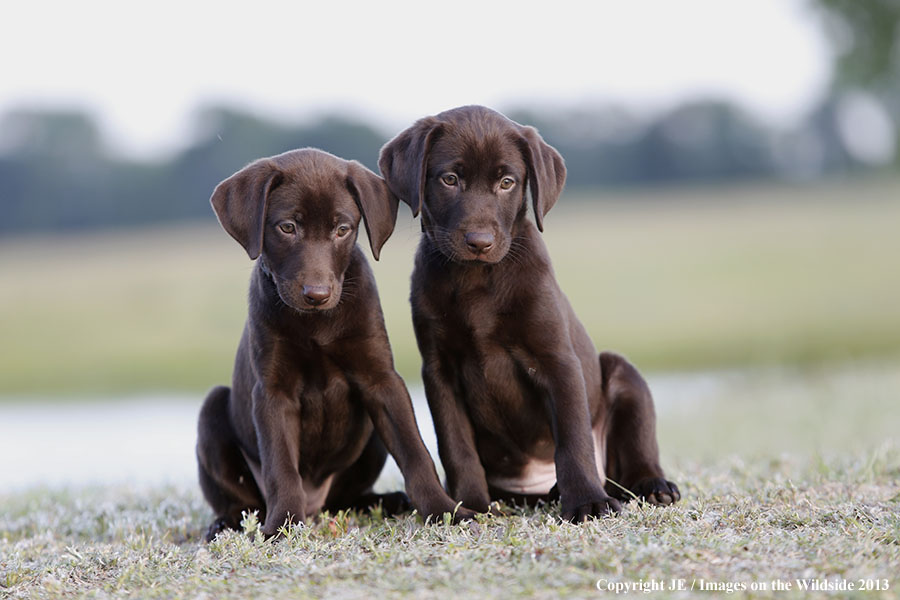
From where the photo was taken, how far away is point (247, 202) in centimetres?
532

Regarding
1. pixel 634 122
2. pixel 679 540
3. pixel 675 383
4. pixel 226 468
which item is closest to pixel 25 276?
pixel 675 383

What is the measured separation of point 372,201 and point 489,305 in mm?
821

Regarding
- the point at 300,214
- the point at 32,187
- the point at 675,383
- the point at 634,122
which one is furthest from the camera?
the point at 634,122

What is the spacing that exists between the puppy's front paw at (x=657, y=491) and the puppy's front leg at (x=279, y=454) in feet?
5.91

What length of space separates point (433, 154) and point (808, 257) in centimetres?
2739

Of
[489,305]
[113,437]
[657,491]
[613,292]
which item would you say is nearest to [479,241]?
[489,305]

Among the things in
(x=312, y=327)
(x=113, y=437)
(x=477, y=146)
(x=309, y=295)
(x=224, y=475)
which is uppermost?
(x=477, y=146)

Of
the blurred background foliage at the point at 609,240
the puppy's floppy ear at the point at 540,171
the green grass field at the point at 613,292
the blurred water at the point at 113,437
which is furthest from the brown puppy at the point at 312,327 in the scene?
the green grass field at the point at 613,292

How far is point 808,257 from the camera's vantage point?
30.6 metres

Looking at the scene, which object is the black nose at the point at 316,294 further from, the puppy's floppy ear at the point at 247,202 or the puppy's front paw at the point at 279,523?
the puppy's front paw at the point at 279,523

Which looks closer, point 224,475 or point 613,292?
point 224,475

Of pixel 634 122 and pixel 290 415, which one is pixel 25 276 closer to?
pixel 634 122

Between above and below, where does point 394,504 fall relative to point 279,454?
below

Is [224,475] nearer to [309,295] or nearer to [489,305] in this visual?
[309,295]
